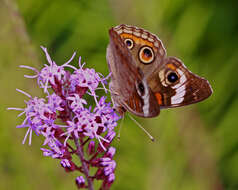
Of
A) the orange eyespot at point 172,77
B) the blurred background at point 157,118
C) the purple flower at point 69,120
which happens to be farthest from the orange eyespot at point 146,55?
the blurred background at point 157,118

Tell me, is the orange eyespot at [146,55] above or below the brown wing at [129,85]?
above

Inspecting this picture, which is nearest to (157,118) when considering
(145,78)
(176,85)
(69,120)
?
(176,85)

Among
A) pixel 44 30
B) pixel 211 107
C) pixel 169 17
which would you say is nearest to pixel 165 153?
pixel 211 107

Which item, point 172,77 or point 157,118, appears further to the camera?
point 157,118

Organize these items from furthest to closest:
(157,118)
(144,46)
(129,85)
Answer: (157,118) → (144,46) → (129,85)

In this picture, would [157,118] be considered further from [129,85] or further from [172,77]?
[129,85]

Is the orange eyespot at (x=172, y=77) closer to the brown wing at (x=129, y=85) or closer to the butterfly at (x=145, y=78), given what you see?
the butterfly at (x=145, y=78)

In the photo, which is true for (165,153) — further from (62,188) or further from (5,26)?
(5,26)

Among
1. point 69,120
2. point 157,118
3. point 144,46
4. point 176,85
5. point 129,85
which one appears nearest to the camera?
point 69,120
